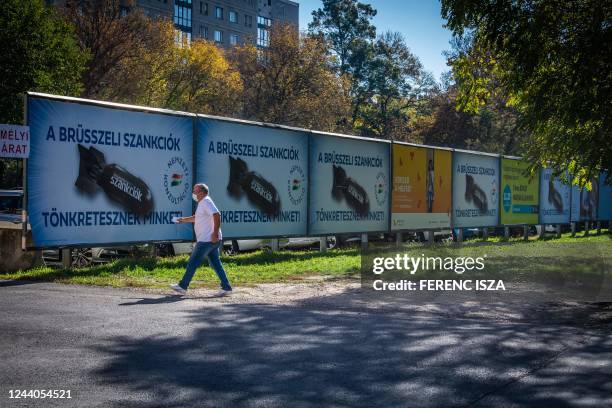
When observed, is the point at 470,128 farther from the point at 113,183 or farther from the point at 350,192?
the point at 113,183

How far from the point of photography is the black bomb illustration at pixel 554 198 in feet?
106

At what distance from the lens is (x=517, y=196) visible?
29.8 m

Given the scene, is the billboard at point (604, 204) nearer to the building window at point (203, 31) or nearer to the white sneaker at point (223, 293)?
the white sneaker at point (223, 293)

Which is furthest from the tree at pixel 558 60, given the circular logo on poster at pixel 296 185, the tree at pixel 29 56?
the tree at pixel 29 56

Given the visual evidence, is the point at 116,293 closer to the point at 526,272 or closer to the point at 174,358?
the point at 174,358

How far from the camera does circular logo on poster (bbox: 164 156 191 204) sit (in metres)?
15.5

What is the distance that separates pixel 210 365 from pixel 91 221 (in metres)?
8.33

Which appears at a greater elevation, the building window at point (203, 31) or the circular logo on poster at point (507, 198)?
the building window at point (203, 31)

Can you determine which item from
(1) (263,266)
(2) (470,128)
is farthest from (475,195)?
(2) (470,128)

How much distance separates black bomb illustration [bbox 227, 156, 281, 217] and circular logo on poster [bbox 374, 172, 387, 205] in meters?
4.59

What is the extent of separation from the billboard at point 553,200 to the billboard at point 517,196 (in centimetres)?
57

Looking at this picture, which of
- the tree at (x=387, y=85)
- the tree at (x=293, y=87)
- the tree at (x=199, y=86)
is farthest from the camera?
the tree at (x=387, y=85)

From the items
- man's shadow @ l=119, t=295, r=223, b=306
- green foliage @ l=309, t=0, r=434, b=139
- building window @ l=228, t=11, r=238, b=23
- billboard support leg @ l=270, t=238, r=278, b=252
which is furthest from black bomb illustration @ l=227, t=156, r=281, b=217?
building window @ l=228, t=11, r=238, b=23

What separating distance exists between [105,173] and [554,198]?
23.7 m
